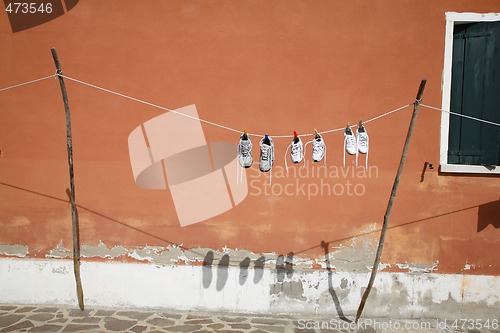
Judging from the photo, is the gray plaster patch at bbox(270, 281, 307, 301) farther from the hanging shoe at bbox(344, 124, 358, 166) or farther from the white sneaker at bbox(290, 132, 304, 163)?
the hanging shoe at bbox(344, 124, 358, 166)

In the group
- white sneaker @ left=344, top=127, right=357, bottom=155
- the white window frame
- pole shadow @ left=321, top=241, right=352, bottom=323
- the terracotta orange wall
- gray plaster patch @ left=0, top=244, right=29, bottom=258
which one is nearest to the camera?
white sneaker @ left=344, top=127, right=357, bottom=155

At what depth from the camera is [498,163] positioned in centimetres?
454

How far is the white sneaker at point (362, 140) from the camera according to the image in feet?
13.7

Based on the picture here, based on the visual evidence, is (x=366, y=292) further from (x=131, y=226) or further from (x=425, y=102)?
(x=131, y=226)

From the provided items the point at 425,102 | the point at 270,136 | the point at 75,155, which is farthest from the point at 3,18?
the point at 425,102

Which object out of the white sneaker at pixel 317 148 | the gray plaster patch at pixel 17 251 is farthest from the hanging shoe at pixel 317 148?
the gray plaster patch at pixel 17 251

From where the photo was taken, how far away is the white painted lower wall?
4.58 m

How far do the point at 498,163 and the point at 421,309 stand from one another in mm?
2002

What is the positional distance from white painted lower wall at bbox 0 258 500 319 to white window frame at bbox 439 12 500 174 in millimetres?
1304

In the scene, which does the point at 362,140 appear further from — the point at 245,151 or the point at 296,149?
the point at 245,151

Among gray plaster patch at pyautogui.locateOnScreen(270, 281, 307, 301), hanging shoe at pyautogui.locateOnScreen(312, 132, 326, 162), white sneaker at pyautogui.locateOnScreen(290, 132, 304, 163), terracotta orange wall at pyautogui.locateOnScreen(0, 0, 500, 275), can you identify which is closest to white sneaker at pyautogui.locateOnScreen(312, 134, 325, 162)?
hanging shoe at pyautogui.locateOnScreen(312, 132, 326, 162)

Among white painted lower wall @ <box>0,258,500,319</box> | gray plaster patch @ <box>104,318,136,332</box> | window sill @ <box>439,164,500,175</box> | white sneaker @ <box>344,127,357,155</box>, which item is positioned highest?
white sneaker @ <box>344,127,357,155</box>

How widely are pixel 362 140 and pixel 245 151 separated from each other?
1.31m

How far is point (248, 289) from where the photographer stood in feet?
15.3
